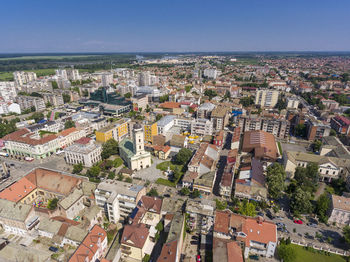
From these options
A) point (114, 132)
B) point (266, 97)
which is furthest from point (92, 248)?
point (266, 97)

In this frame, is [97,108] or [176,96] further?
[176,96]

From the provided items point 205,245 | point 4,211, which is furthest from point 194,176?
point 4,211

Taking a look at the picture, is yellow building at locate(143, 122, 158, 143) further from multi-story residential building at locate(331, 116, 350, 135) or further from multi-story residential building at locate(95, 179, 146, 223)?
multi-story residential building at locate(331, 116, 350, 135)

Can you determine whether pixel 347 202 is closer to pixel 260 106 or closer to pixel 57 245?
pixel 57 245

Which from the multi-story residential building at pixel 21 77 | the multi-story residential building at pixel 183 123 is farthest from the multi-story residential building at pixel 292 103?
the multi-story residential building at pixel 21 77

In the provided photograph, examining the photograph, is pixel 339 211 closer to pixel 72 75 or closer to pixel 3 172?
pixel 3 172

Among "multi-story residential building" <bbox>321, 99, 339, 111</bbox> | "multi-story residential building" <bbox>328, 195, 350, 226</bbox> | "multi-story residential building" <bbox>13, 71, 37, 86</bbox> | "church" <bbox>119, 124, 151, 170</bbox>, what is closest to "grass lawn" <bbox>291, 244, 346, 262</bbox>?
"multi-story residential building" <bbox>328, 195, 350, 226</bbox>
